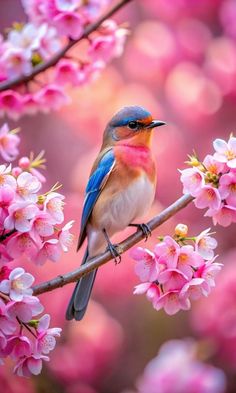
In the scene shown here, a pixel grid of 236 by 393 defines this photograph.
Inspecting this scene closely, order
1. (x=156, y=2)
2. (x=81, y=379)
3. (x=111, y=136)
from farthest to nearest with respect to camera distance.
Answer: (x=156, y=2)
(x=81, y=379)
(x=111, y=136)

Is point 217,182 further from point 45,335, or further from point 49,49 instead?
point 49,49

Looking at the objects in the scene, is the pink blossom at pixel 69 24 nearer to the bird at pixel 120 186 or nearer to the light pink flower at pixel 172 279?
the bird at pixel 120 186

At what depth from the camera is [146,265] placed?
73.7 inches

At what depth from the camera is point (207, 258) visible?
6.06 ft

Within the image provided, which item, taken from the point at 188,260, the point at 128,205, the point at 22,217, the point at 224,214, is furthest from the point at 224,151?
Result: the point at 128,205

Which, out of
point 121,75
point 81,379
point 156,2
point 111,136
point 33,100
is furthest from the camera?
point 121,75

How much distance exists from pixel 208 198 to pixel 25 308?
518mm

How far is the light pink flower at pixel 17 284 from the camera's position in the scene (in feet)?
5.60

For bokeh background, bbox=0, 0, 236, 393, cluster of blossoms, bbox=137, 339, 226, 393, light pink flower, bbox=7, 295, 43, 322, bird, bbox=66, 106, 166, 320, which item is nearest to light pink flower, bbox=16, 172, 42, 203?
light pink flower, bbox=7, 295, 43, 322

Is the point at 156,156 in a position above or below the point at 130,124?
below

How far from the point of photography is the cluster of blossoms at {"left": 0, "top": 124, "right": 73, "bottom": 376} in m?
1.72

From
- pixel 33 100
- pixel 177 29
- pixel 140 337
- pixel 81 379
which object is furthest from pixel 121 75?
pixel 33 100

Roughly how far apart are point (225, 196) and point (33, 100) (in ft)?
3.10

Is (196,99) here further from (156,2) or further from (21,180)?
(21,180)
